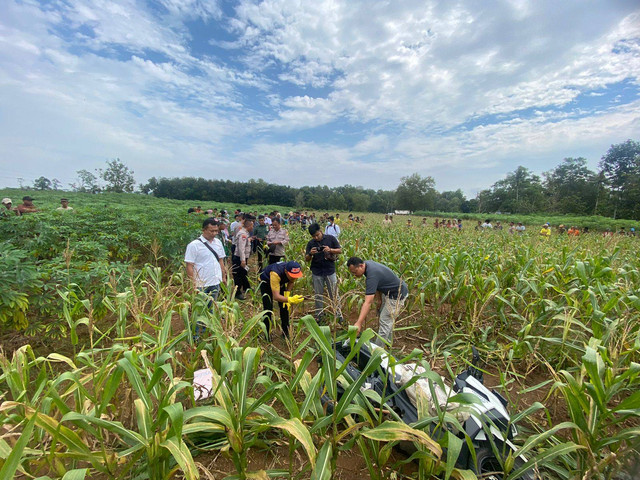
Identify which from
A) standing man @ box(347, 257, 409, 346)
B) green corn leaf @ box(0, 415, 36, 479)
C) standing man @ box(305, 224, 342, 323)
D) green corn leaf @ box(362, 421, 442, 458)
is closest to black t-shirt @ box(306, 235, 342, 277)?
standing man @ box(305, 224, 342, 323)

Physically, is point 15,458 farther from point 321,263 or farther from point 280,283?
point 321,263

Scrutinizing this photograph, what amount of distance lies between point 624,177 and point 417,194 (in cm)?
2878

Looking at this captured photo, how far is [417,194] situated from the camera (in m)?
54.0

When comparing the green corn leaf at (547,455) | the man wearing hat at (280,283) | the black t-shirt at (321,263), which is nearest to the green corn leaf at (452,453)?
the green corn leaf at (547,455)

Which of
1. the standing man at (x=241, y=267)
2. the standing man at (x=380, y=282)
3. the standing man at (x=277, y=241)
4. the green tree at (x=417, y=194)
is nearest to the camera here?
the standing man at (x=380, y=282)

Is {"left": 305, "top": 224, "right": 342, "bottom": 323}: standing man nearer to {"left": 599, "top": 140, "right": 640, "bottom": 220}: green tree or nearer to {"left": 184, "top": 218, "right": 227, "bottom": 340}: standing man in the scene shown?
{"left": 184, "top": 218, "right": 227, "bottom": 340}: standing man

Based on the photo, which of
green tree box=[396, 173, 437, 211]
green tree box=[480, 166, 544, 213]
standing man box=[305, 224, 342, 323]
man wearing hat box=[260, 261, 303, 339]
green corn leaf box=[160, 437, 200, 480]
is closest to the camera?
green corn leaf box=[160, 437, 200, 480]

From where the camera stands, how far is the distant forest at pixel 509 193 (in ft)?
122

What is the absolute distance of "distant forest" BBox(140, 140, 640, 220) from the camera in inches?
1460

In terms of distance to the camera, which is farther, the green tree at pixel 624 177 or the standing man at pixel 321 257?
the green tree at pixel 624 177

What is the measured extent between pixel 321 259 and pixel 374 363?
9.58 feet

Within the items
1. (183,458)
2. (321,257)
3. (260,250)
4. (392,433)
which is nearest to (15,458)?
(183,458)

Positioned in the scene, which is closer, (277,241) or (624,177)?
(277,241)

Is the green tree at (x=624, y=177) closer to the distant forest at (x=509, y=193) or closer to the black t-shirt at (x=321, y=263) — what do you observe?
the distant forest at (x=509, y=193)
